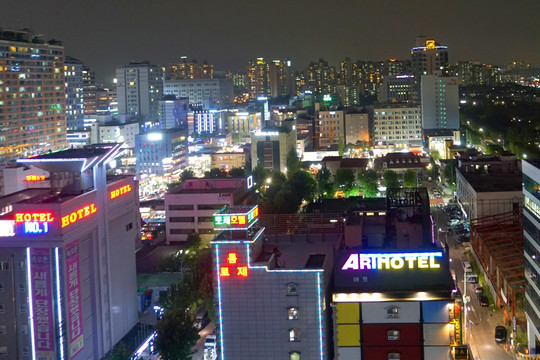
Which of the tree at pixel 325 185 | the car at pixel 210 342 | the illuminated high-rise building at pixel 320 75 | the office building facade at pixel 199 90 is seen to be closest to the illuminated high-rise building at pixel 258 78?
the illuminated high-rise building at pixel 320 75

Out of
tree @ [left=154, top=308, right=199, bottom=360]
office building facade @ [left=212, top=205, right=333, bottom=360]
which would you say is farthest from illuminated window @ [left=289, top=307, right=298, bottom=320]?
tree @ [left=154, top=308, right=199, bottom=360]

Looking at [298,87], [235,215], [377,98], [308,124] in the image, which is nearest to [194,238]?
[235,215]

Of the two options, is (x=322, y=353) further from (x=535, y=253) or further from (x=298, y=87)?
(x=298, y=87)

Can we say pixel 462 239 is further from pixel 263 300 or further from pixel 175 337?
pixel 263 300

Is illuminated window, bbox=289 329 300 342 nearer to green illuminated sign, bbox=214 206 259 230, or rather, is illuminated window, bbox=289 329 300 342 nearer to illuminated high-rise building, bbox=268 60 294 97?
green illuminated sign, bbox=214 206 259 230

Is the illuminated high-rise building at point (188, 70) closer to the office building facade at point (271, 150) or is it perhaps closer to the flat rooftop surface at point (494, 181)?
the office building facade at point (271, 150)

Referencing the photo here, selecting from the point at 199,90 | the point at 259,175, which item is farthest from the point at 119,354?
the point at 199,90
